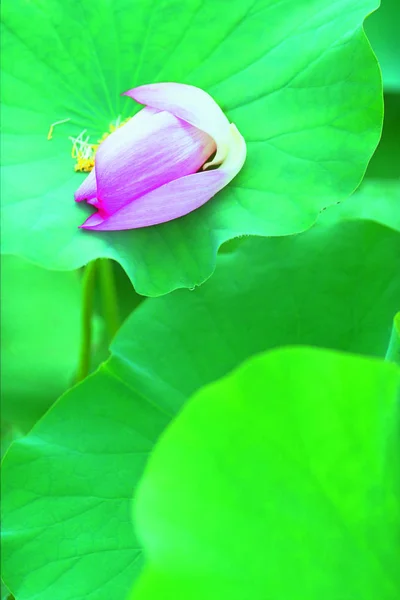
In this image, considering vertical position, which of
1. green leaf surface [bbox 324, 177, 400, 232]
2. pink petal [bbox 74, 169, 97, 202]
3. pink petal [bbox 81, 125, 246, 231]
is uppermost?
pink petal [bbox 74, 169, 97, 202]

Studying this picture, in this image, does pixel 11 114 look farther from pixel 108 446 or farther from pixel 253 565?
pixel 253 565

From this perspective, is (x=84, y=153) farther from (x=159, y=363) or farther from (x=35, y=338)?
(x=35, y=338)

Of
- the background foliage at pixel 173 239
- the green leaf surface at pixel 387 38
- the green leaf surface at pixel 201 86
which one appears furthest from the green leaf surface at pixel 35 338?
the green leaf surface at pixel 387 38

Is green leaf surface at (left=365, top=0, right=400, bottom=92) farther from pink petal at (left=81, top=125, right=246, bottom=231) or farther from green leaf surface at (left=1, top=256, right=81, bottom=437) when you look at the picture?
green leaf surface at (left=1, top=256, right=81, bottom=437)

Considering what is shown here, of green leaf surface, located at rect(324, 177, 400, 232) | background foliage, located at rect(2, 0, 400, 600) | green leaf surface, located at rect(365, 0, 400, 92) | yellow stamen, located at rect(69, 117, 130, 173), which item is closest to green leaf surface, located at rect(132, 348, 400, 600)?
background foliage, located at rect(2, 0, 400, 600)

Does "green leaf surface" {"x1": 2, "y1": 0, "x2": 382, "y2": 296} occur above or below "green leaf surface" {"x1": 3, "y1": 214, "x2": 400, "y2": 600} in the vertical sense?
above

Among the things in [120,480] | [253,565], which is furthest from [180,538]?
[120,480]

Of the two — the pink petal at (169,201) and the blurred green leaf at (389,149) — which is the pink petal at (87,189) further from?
the blurred green leaf at (389,149)

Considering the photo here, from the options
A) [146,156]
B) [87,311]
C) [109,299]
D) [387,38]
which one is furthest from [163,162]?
[387,38]
